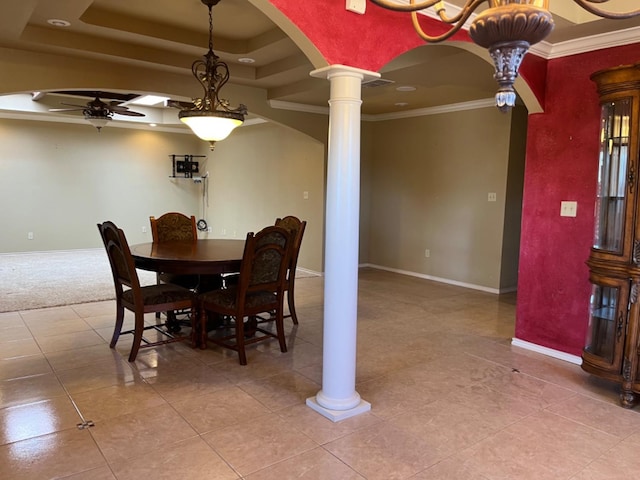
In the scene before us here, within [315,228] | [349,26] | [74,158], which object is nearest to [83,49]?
[349,26]

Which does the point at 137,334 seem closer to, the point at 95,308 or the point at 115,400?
the point at 115,400

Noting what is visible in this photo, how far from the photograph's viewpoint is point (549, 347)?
3717 millimetres

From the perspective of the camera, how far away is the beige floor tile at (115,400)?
261 centimetres

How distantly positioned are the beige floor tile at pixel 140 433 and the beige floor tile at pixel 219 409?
0.06 m

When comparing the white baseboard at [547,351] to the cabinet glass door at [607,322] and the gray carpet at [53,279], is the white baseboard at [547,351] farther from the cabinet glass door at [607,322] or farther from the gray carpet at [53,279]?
the gray carpet at [53,279]

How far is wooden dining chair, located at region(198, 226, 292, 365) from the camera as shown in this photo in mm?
3359

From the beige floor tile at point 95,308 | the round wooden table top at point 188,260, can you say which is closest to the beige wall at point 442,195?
the round wooden table top at point 188,260

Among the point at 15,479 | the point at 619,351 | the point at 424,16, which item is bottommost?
the point at 15,479

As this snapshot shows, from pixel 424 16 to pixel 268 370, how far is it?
2.50 m

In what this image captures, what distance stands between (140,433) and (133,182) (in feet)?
25.0

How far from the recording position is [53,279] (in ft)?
20.2

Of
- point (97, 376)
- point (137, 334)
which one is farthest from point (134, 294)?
point (97, 376)

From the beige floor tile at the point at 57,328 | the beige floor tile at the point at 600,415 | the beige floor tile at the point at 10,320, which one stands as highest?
the beige floor tile at the point at 10,320

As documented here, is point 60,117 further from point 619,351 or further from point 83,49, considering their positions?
point 619,351
